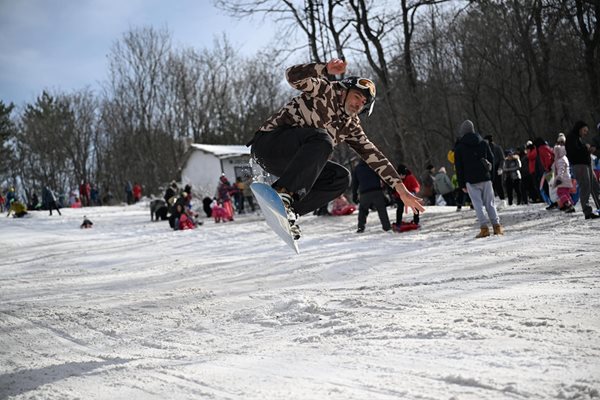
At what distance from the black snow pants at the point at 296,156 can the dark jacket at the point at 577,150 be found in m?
6.80

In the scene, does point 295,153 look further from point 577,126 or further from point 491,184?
point 577,126

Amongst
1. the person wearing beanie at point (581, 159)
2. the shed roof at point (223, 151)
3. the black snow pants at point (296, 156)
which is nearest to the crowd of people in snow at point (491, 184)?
the person wearing beanie at point (581, 159)

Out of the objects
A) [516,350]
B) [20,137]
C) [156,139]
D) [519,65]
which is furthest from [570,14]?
[20,137]

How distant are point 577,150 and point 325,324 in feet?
26.1

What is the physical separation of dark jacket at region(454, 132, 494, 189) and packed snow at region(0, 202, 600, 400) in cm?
123

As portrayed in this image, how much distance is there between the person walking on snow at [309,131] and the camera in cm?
504

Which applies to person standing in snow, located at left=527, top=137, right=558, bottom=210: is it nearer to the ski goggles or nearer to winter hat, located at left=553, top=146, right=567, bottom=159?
winter hat, located at left=553, top=146, right=567, bottom=159

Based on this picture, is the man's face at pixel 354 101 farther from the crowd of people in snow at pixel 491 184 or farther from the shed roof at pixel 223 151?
the shed roof at pixel 223 151

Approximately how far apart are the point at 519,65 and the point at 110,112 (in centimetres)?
3579

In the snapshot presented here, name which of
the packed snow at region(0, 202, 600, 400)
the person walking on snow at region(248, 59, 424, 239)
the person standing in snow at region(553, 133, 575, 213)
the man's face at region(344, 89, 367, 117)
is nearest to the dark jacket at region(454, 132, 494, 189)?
the packed snow at region(0, 202, 600, 400)

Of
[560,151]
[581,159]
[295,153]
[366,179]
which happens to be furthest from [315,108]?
[560,151]

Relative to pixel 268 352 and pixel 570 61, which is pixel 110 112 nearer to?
pixel 570 61

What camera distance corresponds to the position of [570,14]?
896 inches

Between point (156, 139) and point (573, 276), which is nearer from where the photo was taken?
point (573, 276)
